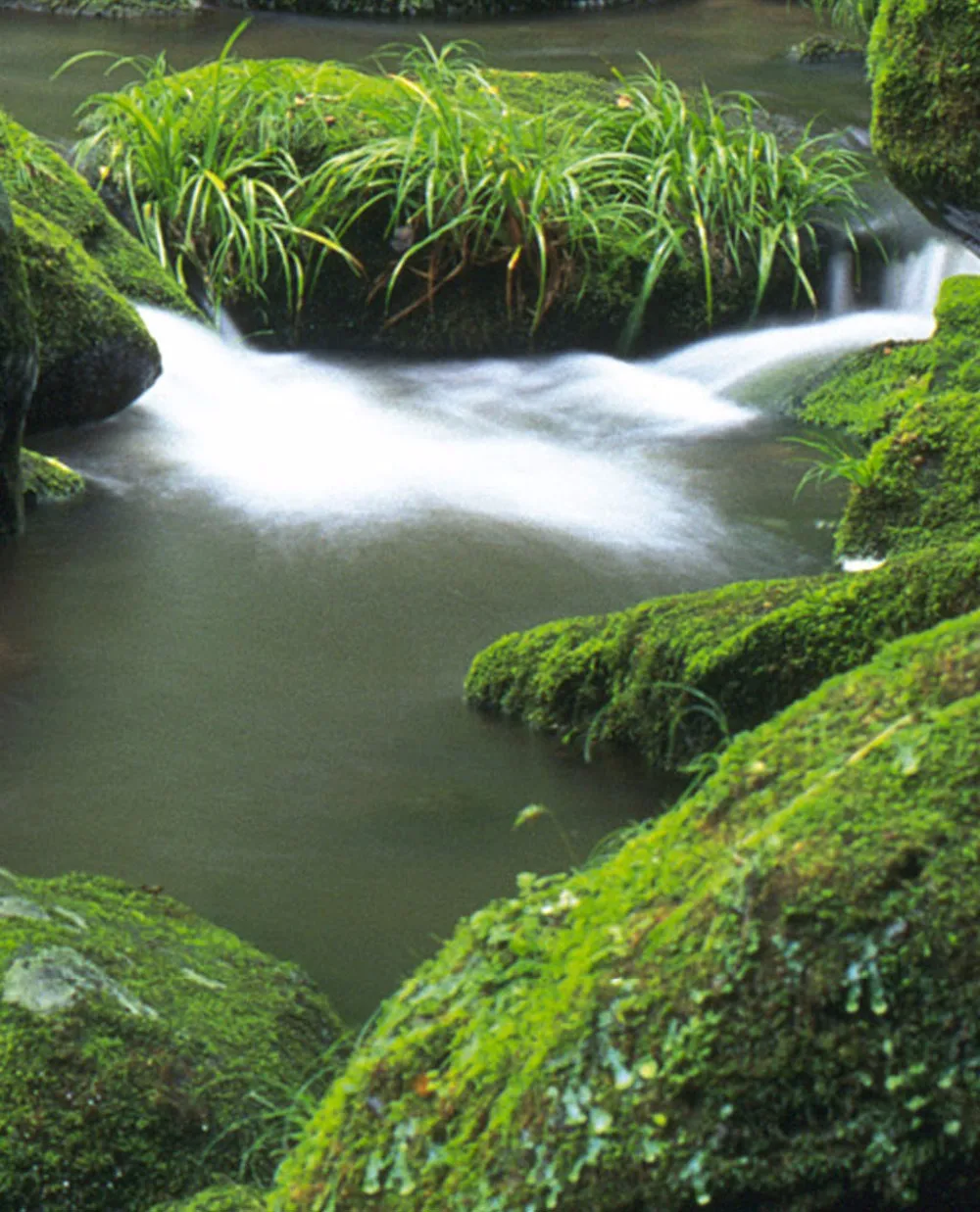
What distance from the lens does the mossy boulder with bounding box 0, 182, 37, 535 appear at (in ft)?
14.6

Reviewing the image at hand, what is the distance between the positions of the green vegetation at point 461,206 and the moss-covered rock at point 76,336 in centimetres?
109

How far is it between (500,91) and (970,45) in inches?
183

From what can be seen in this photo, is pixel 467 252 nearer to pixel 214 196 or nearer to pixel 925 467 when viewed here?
pixel 214 196

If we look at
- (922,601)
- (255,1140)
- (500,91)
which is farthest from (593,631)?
(500,91)

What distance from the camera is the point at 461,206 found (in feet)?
22.4

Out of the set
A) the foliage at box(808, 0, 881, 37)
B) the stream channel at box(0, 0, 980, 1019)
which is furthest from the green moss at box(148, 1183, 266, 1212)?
the foliage at box(808, 0, 881, 37)

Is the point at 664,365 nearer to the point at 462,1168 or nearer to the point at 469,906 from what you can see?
the point at 469,906

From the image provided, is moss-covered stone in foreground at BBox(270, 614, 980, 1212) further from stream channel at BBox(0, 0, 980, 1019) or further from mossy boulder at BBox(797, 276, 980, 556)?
mossy boulder at BBox(797, 276, 980, 556)

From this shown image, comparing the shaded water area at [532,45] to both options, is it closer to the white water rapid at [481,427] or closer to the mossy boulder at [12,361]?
the white water rapid at [481,427]

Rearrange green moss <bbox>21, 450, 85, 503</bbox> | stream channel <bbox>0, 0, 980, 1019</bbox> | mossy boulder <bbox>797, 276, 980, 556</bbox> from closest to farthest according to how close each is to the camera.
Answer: stream channel <bbox>0, 0, 980, 1019</bbox> < mossy boulder <bbox>797, 276, 980, 556</bbox> < green moss <bbox>21, 450, 85, 503</bbox>

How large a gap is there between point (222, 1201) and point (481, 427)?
4476 mm

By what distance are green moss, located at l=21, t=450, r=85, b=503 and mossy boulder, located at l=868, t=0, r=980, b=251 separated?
2.82 meters

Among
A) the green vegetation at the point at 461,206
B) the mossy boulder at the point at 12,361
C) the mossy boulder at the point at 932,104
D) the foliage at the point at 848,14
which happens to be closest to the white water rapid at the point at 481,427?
the green vegetation at the point at 461,206

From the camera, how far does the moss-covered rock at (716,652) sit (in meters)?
3.14
